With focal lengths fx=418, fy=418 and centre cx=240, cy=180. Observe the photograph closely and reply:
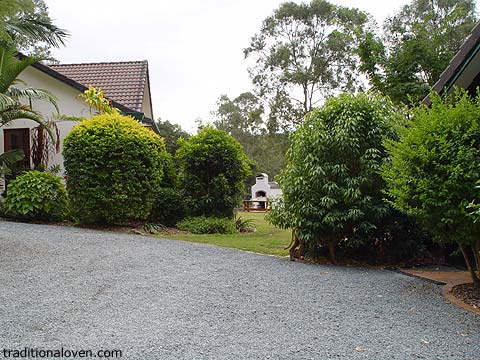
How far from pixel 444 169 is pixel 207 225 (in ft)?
23.6

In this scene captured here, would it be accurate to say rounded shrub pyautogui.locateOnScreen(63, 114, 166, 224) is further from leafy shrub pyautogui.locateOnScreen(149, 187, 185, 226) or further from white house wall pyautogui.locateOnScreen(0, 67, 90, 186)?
white house wall pyautogui.locateOnScreen(0, 67, 90, 186)

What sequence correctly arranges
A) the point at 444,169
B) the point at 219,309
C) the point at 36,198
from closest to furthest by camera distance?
the point at 219,309, the point at 444,169, the point at 36,198

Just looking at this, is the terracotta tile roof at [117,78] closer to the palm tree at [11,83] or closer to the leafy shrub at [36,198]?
the palm tree at [11,83]

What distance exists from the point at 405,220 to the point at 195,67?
25.6 m

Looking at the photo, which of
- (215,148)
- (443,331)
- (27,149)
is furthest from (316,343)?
(27,149)

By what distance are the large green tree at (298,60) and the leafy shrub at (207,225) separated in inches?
710

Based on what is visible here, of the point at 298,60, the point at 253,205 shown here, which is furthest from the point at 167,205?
the point at 298,60

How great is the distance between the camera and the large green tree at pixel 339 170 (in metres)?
6.56

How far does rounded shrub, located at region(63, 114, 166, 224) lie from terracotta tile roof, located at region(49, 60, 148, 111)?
6398 millimetres

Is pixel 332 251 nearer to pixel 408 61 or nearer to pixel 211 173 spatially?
pixel 211 173

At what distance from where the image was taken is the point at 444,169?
4574 millimetres

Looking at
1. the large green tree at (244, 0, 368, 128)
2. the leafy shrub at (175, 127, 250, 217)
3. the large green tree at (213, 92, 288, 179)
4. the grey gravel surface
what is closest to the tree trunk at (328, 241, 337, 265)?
the grey gravel surface

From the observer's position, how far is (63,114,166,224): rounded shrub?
9.64m

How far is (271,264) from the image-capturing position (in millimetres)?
6809
